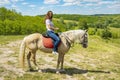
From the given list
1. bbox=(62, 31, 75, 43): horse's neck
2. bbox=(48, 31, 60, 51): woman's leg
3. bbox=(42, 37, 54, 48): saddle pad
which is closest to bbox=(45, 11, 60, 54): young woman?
bbox=(48, 31, 60, 51): woman's leg

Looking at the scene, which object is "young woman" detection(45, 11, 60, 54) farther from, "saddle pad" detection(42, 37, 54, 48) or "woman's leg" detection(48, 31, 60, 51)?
"saddle pad" detection(42, 37, 54, 48)

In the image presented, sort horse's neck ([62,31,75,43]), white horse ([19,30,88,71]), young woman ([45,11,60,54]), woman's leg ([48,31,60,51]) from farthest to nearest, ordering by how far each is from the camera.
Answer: horse's neck ([62,31,75,43])
white horse ([19,30,88,71])
woman's leg ([48,31,60,51])
young woman ([45,11,60,54])

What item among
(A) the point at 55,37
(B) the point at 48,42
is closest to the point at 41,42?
(B) the point at 48,42


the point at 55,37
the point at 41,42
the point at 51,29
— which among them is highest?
the point at 51,29

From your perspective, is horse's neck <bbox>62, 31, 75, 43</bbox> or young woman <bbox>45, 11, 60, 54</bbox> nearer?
young woman <bbox>45, 11, 60, 54</bbox>

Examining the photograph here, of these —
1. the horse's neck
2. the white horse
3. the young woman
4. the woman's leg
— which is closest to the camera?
the young woman

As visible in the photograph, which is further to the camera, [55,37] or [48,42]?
[48,42]

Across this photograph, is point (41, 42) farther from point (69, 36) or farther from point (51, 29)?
point (69, 36)

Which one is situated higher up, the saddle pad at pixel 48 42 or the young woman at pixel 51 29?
the young woman at pixel 51 29

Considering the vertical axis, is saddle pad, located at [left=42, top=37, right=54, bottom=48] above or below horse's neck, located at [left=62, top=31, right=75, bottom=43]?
below

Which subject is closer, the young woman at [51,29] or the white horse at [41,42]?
the young woman at [51,29]

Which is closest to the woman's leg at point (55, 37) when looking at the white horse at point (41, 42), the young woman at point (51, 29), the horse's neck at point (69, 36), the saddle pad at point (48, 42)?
the young woman at point (51, 29)

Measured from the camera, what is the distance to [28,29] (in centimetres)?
7162

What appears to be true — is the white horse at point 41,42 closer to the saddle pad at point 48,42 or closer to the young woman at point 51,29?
the saddle pad at point 48,42
